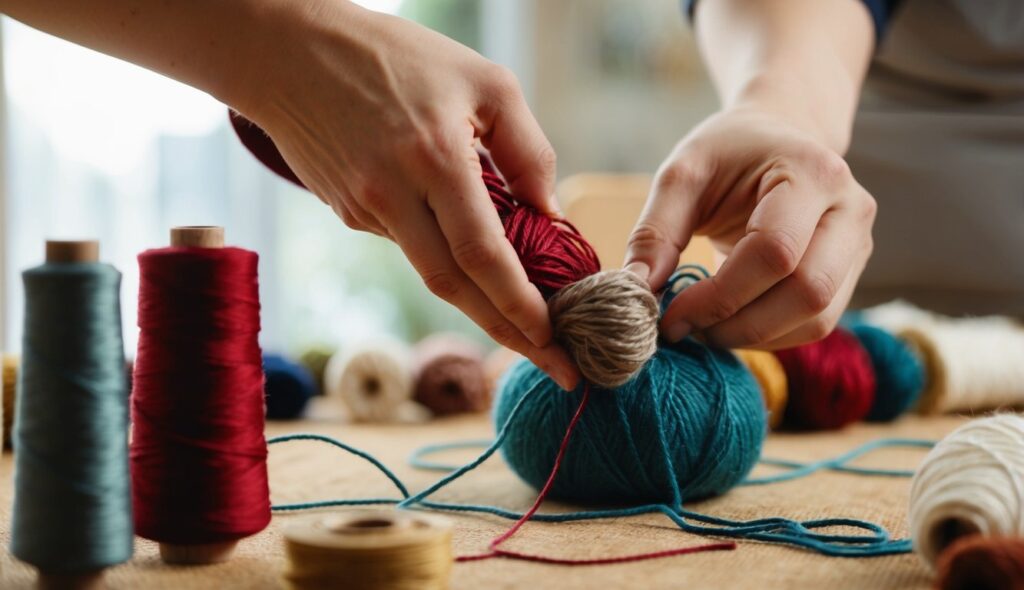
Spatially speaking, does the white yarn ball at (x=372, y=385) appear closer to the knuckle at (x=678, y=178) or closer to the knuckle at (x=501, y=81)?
the knuckle at (x=678, y=178)

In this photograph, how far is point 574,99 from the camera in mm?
4133

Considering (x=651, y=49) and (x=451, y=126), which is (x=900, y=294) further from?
(x=651, y=49)

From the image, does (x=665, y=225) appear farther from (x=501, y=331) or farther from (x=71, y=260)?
(x=71, y=260)

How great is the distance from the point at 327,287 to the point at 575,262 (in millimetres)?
3007

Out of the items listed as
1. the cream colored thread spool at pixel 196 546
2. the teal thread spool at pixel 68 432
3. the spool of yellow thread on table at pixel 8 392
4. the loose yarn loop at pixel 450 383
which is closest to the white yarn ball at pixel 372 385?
the loose yarn loop at pixel 450 383

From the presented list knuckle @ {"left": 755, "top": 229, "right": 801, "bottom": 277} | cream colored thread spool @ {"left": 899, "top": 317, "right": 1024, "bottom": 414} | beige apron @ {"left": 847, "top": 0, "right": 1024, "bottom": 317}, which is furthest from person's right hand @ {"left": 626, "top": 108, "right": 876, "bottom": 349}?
cream colored thread spool @ {"left": 899, "top": 317, "right": 1024, "bottom": 414}

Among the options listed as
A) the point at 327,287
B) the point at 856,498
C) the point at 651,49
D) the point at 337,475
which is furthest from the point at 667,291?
the point at 651,49

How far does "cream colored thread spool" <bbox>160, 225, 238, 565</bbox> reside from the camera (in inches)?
35.8

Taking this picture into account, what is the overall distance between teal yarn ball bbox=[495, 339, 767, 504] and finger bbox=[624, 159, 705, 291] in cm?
10

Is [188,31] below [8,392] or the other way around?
the other way around

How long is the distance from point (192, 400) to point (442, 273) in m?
0.25

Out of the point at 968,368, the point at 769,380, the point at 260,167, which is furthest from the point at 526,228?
the point at 260,167

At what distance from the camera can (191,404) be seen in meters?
0.89

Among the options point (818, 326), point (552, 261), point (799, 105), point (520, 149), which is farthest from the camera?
point (799, 105)
